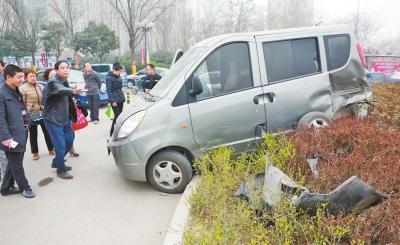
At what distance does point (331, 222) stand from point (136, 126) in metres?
2.75

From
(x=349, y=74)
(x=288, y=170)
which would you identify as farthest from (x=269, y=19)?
(x=288, y=170)

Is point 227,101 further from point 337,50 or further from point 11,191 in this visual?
point 11,191

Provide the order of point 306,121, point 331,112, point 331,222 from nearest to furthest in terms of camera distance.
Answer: point 331,222
point 306,121
point 331,112

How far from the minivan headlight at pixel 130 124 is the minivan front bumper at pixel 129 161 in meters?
0.09

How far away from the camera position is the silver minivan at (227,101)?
4496 millimetres

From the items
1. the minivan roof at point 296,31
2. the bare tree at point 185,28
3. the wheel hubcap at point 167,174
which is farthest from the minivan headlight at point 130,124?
the bare tree at point 185,28

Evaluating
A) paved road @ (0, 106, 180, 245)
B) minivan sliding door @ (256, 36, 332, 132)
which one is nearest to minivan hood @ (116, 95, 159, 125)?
paved road @ (0, 106, 180, 245)

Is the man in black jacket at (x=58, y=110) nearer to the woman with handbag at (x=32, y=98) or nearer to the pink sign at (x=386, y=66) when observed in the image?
the woman with handbag at (x=32, y=98)

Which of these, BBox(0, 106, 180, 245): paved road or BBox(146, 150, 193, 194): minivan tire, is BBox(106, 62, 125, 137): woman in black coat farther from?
BBox(146, 150, 193, 194): minivan tire

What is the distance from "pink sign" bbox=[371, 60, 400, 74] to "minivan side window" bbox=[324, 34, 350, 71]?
12.5 meters

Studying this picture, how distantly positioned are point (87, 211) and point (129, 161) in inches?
31.1

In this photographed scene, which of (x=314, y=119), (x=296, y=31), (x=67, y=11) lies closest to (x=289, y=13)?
(x=67, y=11)

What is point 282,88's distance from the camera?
189 inches

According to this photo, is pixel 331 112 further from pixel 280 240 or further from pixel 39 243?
pixel 39 243
